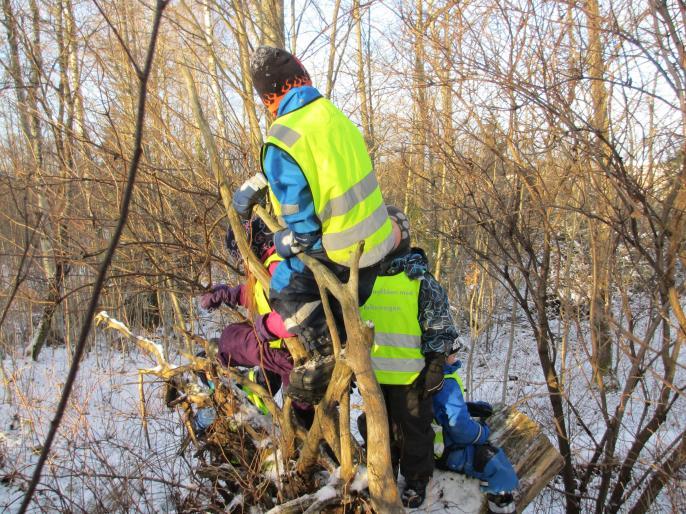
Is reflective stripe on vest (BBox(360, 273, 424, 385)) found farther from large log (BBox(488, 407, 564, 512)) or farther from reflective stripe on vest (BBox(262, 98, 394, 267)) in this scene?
large log (BBox(488, 407, 564, 512))

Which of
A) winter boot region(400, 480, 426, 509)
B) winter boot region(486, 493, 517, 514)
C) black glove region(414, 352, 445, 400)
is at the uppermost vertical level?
black glove region(414, 352, 445, 400)

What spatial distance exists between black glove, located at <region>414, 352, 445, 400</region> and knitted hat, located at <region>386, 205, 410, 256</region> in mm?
585

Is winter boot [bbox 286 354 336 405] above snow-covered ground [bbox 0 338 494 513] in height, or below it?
above

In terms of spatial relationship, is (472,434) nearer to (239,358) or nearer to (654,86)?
(239,358)

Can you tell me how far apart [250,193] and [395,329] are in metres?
1.02

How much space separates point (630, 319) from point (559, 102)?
1.46 metres

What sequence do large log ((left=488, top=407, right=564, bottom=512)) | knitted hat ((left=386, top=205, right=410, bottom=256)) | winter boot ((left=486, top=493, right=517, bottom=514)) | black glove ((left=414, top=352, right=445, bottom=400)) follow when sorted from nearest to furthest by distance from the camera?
knitted hat ((left=386, top=205, right=410, bottom=256)) → black glove ((left=414, top=352, right=445, bottom=400)) → winter boot ((left=486, top=493, right=517, bottom=514)) → large log ((left=488, top=407, right=564, bottom=512))

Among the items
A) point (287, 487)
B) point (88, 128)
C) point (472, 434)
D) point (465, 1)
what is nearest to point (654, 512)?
point (472, 434)

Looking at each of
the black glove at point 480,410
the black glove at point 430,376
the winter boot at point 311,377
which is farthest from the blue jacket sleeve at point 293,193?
the black glove at point 480,410

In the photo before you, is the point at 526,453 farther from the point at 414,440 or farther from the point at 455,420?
the point at 414,440

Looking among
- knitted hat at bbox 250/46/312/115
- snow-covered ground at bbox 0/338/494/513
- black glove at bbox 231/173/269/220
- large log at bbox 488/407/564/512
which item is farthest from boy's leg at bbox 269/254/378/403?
large log at bbox 488/407/564/512

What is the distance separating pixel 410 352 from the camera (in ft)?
7.51

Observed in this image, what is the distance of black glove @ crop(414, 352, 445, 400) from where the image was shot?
7.43ft

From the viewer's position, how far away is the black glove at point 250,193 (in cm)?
191
